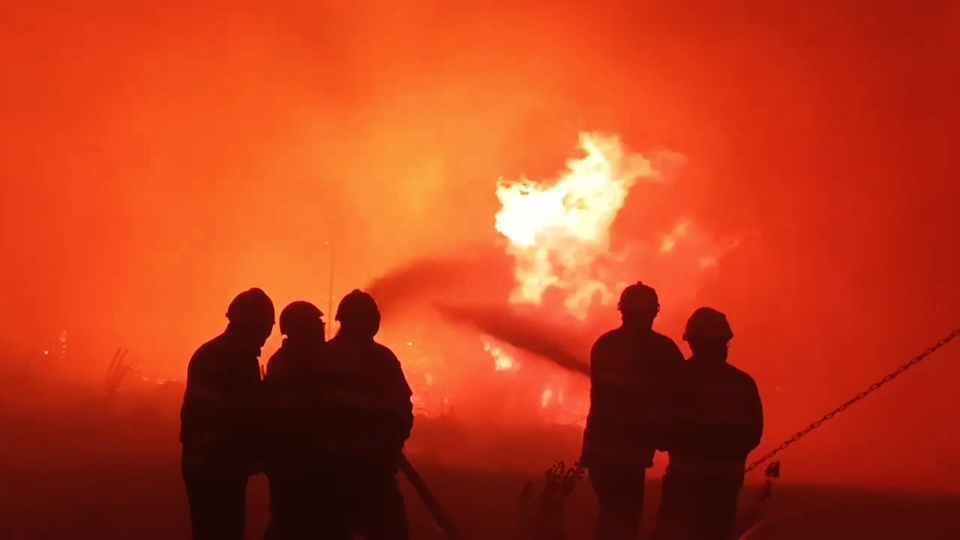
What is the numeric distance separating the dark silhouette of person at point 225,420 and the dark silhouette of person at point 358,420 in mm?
448

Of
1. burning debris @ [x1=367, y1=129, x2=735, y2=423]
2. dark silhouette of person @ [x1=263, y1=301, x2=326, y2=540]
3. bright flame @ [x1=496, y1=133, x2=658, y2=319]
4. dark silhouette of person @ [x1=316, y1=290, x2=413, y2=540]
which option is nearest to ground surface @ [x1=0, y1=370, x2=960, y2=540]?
dark silhouette of person @ [x1=316, y1=290, x2=413, y2=540]

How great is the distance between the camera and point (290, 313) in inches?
211

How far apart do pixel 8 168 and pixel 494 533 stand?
28727mm

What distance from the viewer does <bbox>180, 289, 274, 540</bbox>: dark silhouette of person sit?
515 cm

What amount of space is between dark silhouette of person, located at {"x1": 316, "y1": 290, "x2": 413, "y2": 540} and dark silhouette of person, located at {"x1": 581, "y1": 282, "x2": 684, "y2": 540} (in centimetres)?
135

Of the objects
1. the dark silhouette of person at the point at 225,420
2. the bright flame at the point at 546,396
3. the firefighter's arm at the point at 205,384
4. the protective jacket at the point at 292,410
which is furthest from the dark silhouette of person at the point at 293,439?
the bright flame at the point at 546,396

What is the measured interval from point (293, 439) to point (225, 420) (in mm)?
410

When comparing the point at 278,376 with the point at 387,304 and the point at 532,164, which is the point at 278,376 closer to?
the point at 387,304

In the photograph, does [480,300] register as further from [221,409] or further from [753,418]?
[221,409]

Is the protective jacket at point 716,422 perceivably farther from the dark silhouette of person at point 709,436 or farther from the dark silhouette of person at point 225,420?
the dark silhouette of person at point 225,420

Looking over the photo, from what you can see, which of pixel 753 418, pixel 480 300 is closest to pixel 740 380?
pixel 753 418

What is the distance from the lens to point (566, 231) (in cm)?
2312

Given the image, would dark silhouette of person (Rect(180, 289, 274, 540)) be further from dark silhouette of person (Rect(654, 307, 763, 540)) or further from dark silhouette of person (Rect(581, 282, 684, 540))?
dark silhouette of person (Rect(654, 307, 763, 540))

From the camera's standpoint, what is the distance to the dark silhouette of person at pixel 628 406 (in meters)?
5.79
